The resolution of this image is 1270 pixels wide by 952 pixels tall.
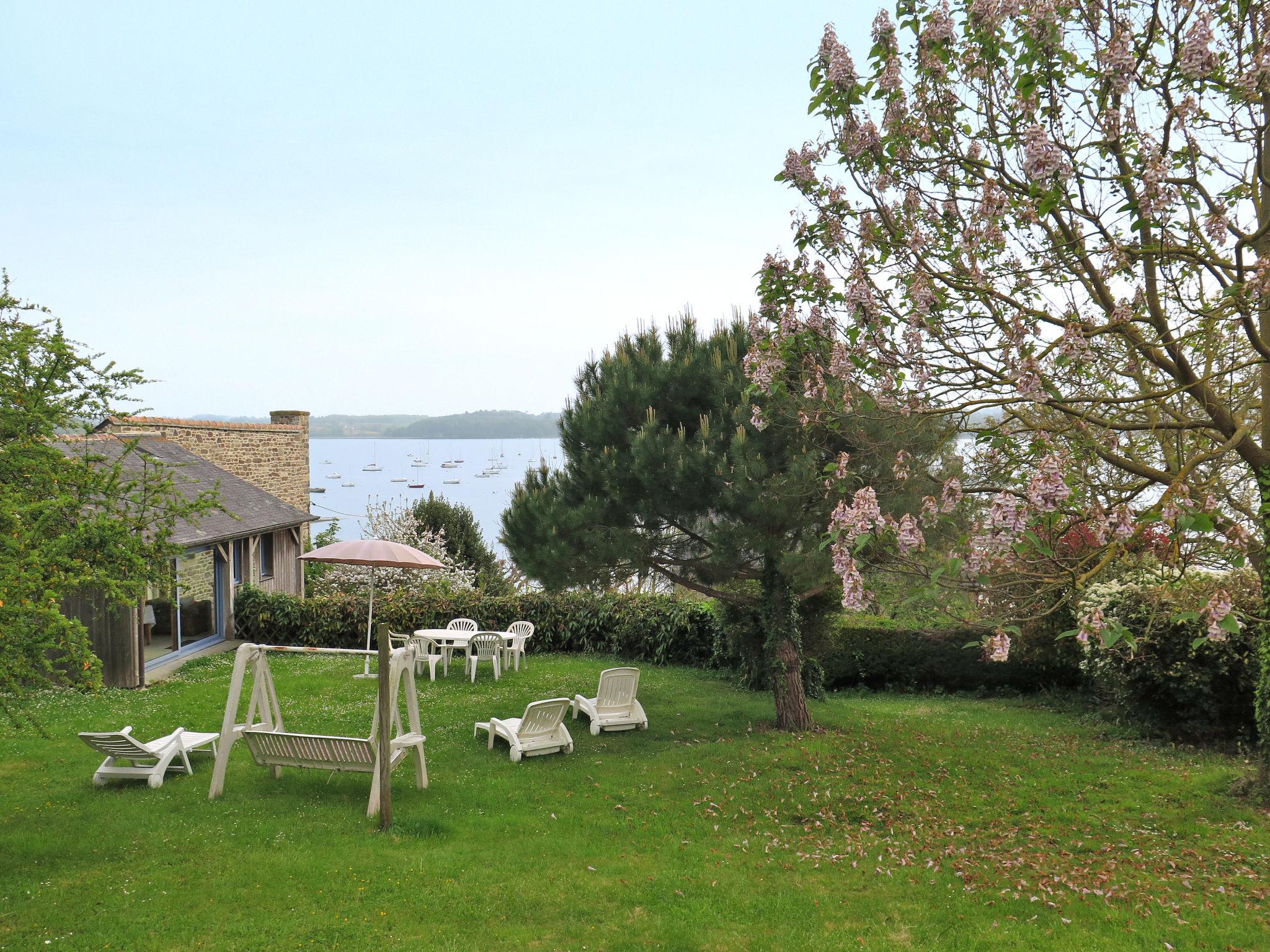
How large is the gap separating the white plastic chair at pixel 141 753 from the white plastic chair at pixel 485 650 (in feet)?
19.2

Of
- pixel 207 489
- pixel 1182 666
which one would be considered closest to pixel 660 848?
pixel 1182 666

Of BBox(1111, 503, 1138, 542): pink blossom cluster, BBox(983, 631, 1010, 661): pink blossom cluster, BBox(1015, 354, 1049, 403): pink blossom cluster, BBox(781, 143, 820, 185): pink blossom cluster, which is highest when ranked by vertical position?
BBox(781, 143, 820, 185): pink blossom cluster

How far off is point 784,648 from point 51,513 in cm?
787

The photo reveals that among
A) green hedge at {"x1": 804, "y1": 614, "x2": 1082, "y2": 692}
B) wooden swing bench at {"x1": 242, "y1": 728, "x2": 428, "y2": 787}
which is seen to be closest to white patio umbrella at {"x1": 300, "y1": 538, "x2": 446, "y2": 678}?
wooden swing bench at {"x1": 242, "y1": 728, "x2": 428, "y2": 787}

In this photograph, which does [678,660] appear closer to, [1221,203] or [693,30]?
[693,30]

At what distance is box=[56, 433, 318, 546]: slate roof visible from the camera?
15078 millimetres

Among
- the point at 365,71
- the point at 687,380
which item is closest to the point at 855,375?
A: the point at 687,380

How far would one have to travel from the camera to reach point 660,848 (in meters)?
6.64

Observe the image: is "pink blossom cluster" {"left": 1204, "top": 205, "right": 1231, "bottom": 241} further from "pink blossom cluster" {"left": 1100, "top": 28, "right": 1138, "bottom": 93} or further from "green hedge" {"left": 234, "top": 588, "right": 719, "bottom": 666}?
"green hedge" {"left": 234, "top": 588, "right": 719, "bottom": 666}

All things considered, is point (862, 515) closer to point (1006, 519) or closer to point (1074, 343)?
point (1006, 519)

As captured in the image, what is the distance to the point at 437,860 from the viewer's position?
6141mm

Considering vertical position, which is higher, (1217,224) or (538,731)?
(1217,224)

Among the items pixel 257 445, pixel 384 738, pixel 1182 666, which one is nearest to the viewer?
pixel 384 738

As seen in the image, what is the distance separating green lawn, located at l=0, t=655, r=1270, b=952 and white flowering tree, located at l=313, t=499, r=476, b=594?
399 inches
